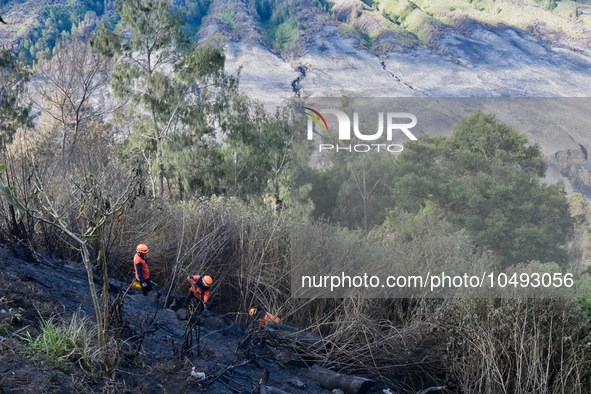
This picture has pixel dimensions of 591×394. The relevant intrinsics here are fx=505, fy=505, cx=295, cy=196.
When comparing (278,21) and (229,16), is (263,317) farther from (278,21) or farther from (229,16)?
(278,21)

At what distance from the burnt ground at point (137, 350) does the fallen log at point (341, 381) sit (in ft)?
0.26

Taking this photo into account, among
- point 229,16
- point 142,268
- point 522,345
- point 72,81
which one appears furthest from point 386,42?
point 522,345

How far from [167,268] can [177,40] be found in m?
16.1

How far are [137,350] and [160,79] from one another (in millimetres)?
18028

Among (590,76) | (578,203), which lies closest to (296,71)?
(590,76)

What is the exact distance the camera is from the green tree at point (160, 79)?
20453 mm

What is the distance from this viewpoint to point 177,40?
21.2 meters

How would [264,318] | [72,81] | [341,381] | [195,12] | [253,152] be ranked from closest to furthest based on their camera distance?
[341,381] → [264,318] → [253,152] → [72,81] → [195,12]

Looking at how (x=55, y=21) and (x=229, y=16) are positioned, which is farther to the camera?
(x=229, y=16)

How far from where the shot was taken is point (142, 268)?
6.43m

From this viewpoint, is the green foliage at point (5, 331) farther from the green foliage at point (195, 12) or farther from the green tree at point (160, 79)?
the green foliage at point (195, 12)

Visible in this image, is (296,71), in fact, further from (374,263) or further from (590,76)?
(374,263)

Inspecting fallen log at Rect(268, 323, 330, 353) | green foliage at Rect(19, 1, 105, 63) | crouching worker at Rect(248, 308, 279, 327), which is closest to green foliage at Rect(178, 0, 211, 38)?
green foliage at Rect(19, 1, 105, 63)

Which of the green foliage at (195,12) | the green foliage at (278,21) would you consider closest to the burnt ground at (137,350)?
the green foliage at (278,21)
